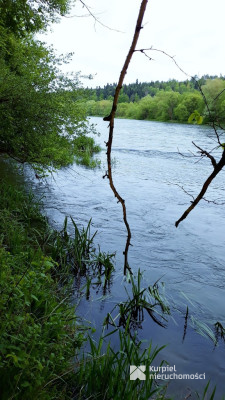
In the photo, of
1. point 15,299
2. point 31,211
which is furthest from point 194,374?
point 31,211

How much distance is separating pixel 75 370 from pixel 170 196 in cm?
1110

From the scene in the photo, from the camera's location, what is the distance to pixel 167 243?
9.15m

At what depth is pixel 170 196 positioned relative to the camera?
1410 cm

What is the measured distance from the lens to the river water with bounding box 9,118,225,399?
4918 mm

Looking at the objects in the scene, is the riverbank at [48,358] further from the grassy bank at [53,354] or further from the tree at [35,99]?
the tree at [35,99]

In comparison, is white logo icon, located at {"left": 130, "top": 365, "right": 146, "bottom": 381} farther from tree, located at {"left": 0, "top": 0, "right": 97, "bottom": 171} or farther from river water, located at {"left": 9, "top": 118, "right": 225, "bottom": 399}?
tree, located at {"left": 0, "top": 0, "right": 97, "bottom": 171}

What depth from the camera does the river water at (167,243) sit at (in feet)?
16.1

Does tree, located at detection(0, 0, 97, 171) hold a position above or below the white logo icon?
above

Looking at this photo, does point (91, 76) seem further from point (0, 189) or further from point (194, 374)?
point (194, 374)
